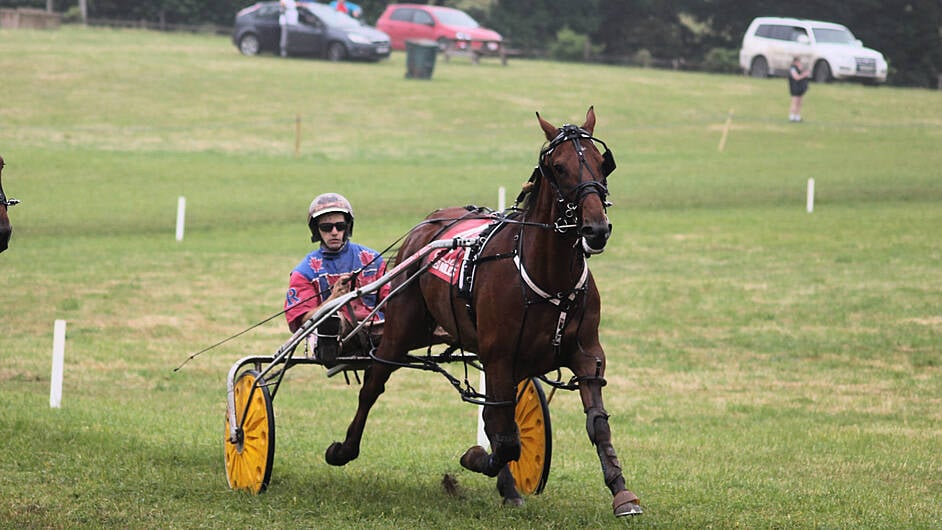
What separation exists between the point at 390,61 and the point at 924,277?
32.1 metres

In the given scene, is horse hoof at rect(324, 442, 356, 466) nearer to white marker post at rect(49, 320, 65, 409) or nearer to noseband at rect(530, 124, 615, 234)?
noseband at rect(530, 124, 615, 234)

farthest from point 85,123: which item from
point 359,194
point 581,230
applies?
point 581,230

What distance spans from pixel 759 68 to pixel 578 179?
1831 inches

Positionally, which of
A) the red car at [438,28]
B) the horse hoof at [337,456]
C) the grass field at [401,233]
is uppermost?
the red car at [438,28]

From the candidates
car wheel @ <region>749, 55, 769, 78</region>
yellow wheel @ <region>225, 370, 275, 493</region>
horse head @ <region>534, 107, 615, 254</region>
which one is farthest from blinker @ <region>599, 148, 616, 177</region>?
car wheel @ <region>749, 55, 769, 78</region>

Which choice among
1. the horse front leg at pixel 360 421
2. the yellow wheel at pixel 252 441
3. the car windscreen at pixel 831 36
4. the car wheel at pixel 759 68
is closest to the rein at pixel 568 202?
the horse front leg at pixel 360 421

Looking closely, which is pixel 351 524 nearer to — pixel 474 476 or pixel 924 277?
pixel 474 476

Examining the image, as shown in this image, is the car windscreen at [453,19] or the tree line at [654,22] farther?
the tree line at [654,22]

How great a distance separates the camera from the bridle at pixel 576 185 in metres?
6.36

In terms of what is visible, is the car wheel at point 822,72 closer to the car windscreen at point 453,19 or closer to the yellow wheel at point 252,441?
the car windscreen at point 453,19

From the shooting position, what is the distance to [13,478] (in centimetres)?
805

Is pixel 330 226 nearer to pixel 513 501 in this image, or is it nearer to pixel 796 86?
pixel 513 501

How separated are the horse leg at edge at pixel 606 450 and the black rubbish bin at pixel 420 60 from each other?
121 ft

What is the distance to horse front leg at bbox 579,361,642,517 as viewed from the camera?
6359mm
